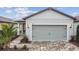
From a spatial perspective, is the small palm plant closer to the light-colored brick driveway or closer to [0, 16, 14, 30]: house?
[0, 16, 14, 30]: house

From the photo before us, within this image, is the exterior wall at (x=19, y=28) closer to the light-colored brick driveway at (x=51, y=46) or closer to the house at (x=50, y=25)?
the house at (x=50, y=25)

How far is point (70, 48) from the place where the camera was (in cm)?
139

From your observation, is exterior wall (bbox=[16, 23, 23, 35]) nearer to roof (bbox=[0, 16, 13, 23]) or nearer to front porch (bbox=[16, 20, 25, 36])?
front porch (bbox=[16, 20, 25, 36])

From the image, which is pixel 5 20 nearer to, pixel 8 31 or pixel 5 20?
pixel 5 20

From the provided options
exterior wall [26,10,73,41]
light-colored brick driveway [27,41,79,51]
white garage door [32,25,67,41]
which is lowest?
light-colored brick driveway [27,41,79,51]

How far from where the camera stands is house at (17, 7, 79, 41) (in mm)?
1338

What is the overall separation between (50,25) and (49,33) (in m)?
0.09

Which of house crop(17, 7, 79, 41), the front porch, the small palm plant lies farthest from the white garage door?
the small palm plant

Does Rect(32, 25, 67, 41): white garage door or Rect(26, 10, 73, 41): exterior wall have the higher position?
Rect(26, 10, 73, 41): exterior wall

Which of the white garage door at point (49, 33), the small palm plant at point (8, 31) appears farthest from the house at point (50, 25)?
the small palm plant at point (8, 31)

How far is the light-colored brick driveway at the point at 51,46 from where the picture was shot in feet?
4.53
